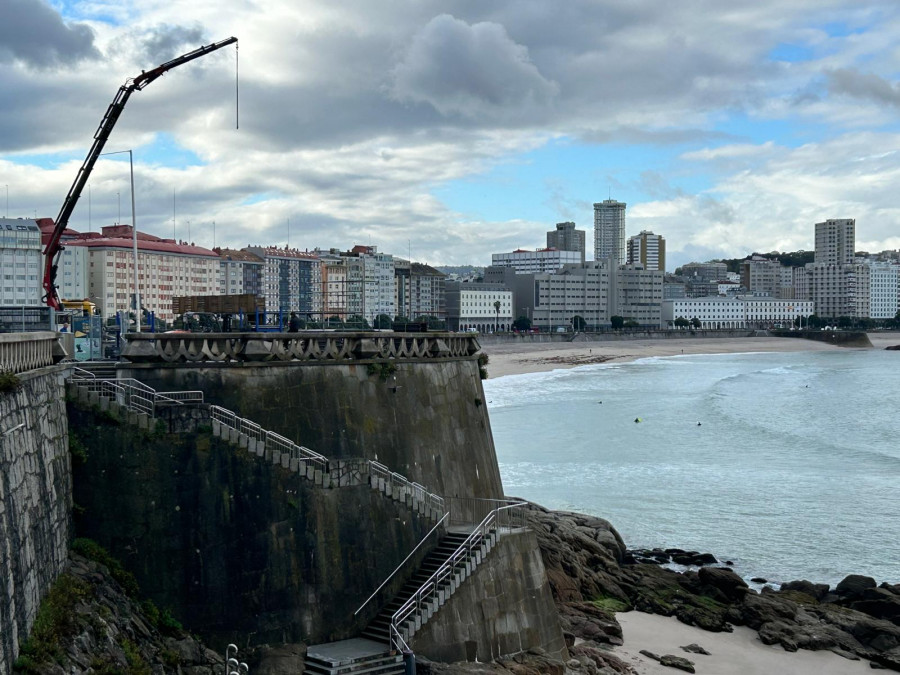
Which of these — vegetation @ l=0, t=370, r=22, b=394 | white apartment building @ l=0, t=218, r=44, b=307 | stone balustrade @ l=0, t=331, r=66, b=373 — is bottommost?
vegetation @ l=0, t=370, r=22, b=394

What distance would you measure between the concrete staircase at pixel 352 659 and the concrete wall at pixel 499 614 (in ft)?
3.28

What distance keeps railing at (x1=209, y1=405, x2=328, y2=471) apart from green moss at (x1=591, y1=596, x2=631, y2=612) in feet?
47.3

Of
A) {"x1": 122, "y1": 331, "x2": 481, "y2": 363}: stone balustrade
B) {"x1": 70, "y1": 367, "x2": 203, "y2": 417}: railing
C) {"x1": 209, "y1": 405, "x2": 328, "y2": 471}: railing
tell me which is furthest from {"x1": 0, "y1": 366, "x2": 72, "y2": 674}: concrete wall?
{"x1": 209, "y1": 405, "x2": 328, "y2": 471}: railing

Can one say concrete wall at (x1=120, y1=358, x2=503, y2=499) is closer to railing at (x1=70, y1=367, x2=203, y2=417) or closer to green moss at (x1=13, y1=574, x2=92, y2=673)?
railing at (x1=70, y1=367, x2=203, y2=417)

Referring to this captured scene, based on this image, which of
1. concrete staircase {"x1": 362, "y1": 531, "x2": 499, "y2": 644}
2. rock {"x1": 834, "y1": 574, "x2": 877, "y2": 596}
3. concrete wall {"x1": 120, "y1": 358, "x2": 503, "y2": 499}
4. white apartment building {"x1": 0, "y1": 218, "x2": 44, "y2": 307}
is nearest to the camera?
concrete staircase {"x1": 362, "y1": 531, "x2": 499, "y2": 644}

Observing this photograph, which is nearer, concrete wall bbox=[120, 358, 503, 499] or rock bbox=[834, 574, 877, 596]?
concrete wall bbox=[120, 358, 503, 499]

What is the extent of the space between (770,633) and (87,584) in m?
22.5

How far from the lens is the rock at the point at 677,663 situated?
27.3 meters

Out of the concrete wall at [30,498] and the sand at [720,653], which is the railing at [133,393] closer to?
the concrete wall at [30,498]

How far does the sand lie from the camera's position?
90.9ft

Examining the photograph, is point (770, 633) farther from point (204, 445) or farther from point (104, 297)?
point (104, 297)

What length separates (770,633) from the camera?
31031 mm

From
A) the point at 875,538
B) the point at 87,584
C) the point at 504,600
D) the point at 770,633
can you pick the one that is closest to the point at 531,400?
the point at 875,538

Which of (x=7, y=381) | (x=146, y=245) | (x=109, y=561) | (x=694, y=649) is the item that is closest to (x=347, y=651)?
(x=109, y=561)
